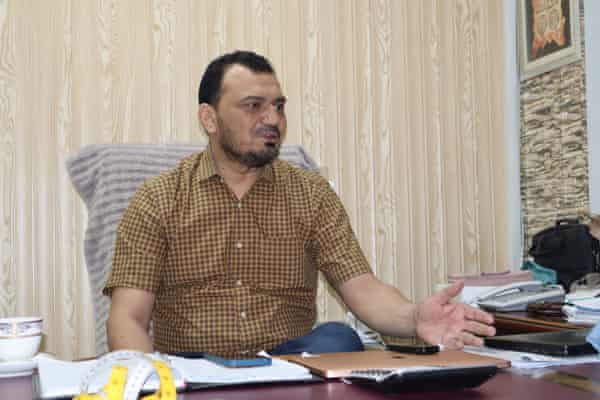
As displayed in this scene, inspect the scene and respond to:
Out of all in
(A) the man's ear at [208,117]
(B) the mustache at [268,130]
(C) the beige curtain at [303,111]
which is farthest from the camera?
(C) the beige curtain at [303,111]

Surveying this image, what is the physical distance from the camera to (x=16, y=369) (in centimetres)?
109

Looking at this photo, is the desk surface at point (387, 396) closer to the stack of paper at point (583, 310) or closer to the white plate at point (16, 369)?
the white plate at point (16, 369)

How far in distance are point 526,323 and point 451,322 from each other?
467mm

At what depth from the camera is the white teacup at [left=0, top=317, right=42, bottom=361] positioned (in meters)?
1.14

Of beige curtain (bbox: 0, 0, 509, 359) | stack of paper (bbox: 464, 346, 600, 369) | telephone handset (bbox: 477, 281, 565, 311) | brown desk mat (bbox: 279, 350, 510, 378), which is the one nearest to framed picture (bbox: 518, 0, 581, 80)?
beige curtain (bbox: 0, 0, 509, 359)

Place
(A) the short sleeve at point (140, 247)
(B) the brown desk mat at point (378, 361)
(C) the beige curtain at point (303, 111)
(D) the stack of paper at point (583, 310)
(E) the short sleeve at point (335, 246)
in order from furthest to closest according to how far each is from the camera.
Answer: (C) the beige curtain at point (303, 111), (E) the short sleeve at point (335, 246), (A) the short sleeve at point (140, 247), (D) the stack of paper at point (583, 310), (B) the brown desk mat at point (378, 361)

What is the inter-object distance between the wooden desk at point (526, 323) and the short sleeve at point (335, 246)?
38cm

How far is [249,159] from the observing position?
6.53 feet

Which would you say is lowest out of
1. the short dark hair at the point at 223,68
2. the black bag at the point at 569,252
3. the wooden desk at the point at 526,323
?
the wooden desk at the point at 526,323

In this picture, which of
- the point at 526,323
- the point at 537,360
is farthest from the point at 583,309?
the point at 537,360

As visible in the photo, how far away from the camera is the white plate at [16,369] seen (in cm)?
108

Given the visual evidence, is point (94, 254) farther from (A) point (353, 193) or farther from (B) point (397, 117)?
(B) point (397, 117)

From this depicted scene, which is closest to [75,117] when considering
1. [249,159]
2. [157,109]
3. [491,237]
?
[157,109]

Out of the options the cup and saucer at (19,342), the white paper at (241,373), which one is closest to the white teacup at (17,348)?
the cup and saucer at (19,342)
